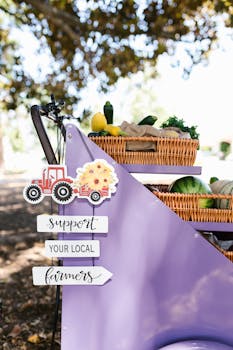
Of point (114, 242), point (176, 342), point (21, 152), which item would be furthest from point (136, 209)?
point (21, 152)

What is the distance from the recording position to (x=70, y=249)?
1929 mm

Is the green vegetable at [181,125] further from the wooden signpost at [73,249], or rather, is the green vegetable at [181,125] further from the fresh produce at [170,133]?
the wooden signpost at [73,249]

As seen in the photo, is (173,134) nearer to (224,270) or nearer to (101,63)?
(224,270)

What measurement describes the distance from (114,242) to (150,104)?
38913 millimetres

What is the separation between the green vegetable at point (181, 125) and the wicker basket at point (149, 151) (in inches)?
5.9

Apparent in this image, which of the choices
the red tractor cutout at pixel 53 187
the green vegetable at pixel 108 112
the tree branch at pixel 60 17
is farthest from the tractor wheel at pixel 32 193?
the tree branch at pixel 60 17

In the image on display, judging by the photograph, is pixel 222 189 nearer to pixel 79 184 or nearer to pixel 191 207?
pixel 191 207

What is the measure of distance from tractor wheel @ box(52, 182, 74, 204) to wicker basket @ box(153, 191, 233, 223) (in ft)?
1.20

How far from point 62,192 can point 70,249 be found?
0.23 meters

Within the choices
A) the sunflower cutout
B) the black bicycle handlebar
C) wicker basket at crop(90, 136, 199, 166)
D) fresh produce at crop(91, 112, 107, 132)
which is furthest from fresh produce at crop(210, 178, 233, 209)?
the black bicycle handlebar

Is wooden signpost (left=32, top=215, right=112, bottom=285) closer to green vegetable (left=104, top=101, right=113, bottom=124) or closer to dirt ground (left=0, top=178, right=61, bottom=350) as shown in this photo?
dirt ground (left=0, top=178, right=61, bottom=350)

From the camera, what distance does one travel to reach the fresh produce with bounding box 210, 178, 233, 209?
2043 millimetres

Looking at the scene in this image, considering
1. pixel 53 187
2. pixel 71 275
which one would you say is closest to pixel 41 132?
pixel 53 187

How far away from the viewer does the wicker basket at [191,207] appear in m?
1.98
